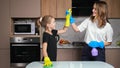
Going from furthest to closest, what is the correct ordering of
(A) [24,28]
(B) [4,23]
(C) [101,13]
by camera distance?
(A) [24,28]
(B) [4,23]
(C) [101,13]

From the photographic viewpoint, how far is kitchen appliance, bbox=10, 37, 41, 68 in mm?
3977

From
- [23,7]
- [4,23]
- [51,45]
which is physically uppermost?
[23,7]

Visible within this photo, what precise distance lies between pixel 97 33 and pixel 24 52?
1.35m

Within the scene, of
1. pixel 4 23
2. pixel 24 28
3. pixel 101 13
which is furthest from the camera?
pixel 24 28

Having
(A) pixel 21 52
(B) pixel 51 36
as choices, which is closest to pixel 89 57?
(B) pixel 51 36

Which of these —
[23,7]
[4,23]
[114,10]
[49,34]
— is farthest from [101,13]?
[4,23]

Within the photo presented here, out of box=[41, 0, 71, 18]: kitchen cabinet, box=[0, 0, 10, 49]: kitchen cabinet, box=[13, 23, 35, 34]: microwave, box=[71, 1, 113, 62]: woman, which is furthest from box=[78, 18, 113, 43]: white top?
box=[0, 0, 10, 49]: kitchen cabinet

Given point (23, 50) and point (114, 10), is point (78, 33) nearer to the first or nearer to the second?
point (114, 10)

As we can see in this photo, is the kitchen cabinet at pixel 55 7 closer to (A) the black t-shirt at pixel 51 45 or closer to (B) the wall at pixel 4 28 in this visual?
(B) the wall at pixel 4 28

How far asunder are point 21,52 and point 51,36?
1.38 m

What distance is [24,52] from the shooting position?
4.03 m

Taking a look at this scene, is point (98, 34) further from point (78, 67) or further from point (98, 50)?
point (78, 67)

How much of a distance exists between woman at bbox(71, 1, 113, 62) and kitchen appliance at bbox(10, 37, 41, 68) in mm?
983

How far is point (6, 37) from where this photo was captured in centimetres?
401
